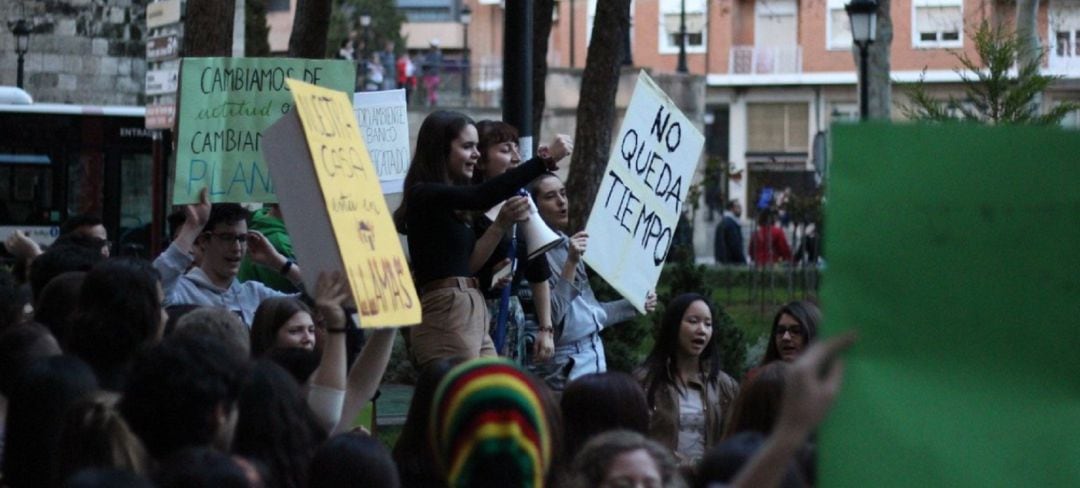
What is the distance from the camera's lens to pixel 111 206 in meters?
22.9

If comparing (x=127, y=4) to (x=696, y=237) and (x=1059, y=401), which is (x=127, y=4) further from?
(x=1059, y=401)

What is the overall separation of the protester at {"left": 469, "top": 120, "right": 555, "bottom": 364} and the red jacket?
1987 cm

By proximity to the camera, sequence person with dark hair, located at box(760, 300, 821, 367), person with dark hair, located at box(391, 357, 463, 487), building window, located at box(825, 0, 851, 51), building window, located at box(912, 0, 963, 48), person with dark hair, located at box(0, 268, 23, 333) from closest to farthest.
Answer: person with dark hair, located at box(391, 357, 463, 487), person with dark hair, located at box(0, 268, 23, 333), person with dark hair, located at box(760, 300, 821, 367), building window, located at box(912, 0, 963, 48), building window, located at box(825, 0, 851, 51)

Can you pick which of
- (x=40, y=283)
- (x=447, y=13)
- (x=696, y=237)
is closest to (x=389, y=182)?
(x=40, y=283)

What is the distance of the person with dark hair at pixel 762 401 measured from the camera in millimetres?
5039

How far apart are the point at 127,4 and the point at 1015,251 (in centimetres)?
2598

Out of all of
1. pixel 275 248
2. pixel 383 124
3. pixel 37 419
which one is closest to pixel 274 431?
pixel 37 419

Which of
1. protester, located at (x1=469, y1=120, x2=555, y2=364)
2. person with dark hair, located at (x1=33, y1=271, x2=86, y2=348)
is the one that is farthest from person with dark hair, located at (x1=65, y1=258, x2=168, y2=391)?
protester, located at (x1=469, y1=120, x2=555, y2=364)

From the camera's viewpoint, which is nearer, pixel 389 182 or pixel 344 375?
pixel 344 375

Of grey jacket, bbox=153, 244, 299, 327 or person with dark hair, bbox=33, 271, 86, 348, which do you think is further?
grey jacket, bbox=153, 244, 299, 327

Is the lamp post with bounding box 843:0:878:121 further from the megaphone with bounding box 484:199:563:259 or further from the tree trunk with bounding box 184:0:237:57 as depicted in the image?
the megaphone with bounding box 484:199:563:259

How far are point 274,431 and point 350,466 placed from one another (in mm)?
→ 349

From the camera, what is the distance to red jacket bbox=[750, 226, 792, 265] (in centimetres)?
2961

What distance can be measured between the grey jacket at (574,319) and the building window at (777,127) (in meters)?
48.2
